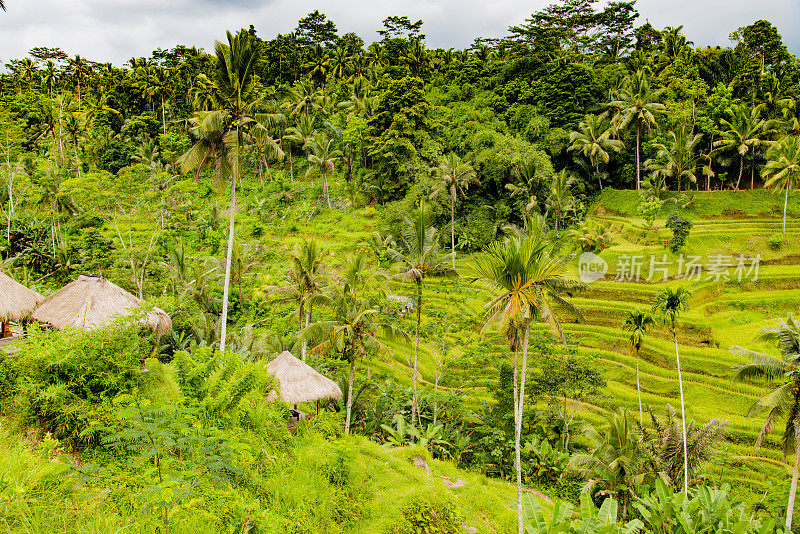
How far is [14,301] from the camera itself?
12266 mm

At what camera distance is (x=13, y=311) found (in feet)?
39.6

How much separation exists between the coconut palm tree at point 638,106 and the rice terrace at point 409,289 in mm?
223

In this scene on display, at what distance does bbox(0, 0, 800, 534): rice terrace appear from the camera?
6785mm

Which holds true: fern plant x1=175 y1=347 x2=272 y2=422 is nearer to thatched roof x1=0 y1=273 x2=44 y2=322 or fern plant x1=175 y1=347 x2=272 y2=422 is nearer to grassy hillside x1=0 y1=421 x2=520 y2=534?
grassy hillside x1=0 y1=421 x2=520 y2=534

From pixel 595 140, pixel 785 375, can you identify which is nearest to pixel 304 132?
pixel 595 140

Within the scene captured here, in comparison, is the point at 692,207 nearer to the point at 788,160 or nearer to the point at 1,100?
the point at 788,160

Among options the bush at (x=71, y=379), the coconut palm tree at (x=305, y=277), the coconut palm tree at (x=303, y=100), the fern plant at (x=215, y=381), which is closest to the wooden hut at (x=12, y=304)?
the bush at (x=71, y=379)

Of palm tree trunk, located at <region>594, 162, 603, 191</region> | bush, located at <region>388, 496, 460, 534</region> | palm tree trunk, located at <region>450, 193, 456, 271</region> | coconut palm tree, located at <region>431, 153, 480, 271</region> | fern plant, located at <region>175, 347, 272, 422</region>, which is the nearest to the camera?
fern plant, located at <region>175, 347, 272, 422</region>

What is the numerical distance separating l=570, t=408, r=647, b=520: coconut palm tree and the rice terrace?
0.09 meters

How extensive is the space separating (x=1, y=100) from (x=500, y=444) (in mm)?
46378

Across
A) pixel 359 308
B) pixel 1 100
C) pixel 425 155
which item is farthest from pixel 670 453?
pixel 1 100

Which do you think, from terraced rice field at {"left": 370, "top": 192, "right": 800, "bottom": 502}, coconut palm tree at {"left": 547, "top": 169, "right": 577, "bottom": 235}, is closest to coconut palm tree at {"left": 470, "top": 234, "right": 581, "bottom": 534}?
terraced rice field at {"left": 370, "top": 192, "right": 800, "bottom": 502}

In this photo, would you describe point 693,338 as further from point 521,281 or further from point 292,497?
point 292,497

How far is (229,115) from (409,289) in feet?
52.9
